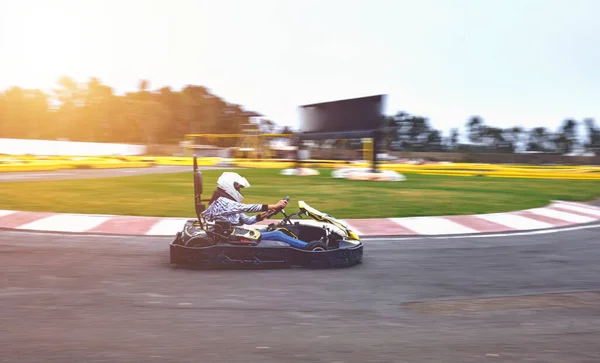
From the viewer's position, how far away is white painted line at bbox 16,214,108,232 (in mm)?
8547

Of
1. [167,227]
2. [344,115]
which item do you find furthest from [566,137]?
[167,227]

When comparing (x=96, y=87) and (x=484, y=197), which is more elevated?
(x=96, y=87)

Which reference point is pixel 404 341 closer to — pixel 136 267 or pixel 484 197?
pixel 136 267

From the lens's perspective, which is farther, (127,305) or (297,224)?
(297,224)

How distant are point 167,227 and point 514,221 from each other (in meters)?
6.41

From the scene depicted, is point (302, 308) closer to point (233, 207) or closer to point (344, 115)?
point (233, 207)

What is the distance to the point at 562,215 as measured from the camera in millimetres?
11039

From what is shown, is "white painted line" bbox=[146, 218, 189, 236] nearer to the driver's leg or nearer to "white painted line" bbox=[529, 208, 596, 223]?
the driver's leg

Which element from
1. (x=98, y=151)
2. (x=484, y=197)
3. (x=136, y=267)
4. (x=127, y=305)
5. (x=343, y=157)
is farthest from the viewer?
(x=343, y=157)

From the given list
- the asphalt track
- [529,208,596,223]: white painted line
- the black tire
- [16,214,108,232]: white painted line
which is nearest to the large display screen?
[529,208,596,223]: white painted line

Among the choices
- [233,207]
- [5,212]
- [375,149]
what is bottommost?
[5,212]

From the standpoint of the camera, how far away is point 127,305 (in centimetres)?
475

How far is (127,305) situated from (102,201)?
7850 millimetres

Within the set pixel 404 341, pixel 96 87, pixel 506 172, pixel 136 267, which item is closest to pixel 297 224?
pixel 136 267
